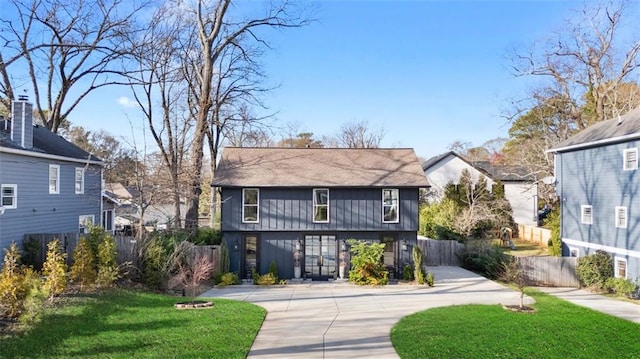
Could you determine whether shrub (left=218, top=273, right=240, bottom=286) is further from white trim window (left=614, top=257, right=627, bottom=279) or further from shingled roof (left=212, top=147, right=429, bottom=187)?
white trim window (left=614, top=257, right=627, bottom=279)

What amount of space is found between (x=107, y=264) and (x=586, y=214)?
20861 millimetres

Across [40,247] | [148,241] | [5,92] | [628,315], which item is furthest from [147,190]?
[628,315]

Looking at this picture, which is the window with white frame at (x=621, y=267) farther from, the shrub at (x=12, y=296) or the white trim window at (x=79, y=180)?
the white trim window at (x=79, y=180)

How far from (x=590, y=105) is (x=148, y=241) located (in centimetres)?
3632

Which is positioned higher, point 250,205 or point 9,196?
point 9,196

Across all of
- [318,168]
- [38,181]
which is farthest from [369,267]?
[38,181]

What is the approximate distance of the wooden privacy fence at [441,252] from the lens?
22250 mm

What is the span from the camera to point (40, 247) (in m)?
17.0

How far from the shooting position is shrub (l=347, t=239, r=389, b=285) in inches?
655

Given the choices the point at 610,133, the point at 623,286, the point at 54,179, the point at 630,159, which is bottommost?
the point at 623,286

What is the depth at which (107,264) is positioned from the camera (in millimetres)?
12734

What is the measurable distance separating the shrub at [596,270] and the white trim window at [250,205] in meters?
14.3

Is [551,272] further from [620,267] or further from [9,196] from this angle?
[9,196]

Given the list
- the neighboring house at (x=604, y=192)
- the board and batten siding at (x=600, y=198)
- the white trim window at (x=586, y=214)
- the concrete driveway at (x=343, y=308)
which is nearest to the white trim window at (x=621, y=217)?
the neighboring house at (x=604, y=192)
